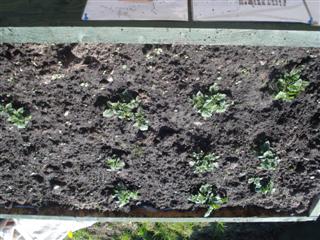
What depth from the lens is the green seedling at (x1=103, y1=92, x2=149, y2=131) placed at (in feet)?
8.94

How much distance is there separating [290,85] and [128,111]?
3.21ft

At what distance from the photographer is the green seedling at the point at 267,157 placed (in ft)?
9.59

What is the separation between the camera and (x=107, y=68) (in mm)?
2623

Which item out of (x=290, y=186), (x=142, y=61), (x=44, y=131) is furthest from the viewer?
(x=290, y=186)

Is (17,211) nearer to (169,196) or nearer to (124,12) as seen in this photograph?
(169,196)

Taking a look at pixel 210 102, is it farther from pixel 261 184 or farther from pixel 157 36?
pixel 261 184

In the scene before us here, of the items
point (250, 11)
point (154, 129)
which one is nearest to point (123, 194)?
point (154, 129)

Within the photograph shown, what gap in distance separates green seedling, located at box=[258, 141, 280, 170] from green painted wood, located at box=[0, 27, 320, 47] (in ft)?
2.47

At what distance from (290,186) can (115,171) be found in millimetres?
1214

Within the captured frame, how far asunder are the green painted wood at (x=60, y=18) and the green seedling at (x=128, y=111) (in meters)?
0.55

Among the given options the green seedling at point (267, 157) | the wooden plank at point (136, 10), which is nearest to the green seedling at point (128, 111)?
the wooden plank at point (136, 10)

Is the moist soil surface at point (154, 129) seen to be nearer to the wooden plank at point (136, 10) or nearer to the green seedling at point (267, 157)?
the green seedling at point (267, 157)

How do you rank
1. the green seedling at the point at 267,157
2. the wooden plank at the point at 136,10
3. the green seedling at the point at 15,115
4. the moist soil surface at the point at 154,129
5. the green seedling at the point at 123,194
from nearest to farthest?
the wooden plank at the point at 136,10 < the moist soil surface at the point at 154,129 < the green seedling at the point at 15,115 < the green seedling at the point at 267,157 < the green seedling at the point at 123,194

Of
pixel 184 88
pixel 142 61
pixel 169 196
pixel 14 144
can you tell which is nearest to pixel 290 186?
pixel 169 196
